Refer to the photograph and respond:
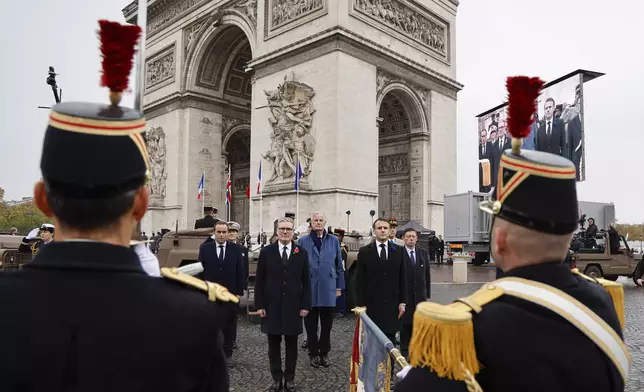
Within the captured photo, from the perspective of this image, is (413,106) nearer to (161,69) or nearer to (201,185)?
(201,185)

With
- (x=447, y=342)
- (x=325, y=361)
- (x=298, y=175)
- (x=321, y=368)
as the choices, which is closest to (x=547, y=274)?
(x=447, y=342)

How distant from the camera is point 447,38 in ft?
80.3

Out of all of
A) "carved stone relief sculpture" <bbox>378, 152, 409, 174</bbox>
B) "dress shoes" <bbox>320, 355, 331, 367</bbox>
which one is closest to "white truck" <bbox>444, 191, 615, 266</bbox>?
"carved stone relief sculpture" <bbox>378, 152, 409, 174</bbox>

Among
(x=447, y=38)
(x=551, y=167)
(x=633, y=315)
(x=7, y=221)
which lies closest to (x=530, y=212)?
(x=551, y=167)

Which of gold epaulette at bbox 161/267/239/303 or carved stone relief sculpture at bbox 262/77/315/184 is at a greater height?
carved stone relief sculpture at bbox 262/77/315/184

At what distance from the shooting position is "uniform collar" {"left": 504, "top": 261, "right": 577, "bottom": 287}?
1490mm

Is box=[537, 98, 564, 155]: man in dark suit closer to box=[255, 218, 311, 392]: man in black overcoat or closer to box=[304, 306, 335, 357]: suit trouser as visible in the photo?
box=[304, 306, 335, 357]: suit trouser

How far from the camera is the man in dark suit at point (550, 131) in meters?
21.1

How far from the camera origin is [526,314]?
1401mm

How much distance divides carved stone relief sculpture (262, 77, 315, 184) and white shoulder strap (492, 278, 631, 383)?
1794cm

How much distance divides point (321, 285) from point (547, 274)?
529 cm

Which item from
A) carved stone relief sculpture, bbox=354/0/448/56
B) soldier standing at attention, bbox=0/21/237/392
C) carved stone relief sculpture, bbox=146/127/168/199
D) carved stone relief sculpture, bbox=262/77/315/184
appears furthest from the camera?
carved stone relief sculpture, bbox=146/127/168/199

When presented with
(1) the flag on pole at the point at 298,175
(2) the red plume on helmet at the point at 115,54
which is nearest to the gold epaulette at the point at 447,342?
(2) the red plume on helmet at the point at 115,54

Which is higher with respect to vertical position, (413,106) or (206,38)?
(206,38)
